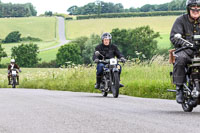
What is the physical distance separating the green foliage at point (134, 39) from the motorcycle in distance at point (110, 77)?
3867 inches

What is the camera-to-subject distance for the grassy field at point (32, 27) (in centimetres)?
14262

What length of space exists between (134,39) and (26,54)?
2827 cm

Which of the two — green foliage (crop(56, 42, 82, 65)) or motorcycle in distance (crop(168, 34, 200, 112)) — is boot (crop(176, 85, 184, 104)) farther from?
green foliage (crop(56, 42, 82, 65))

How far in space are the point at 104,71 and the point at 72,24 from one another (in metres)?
141

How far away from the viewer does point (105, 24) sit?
137875 mm

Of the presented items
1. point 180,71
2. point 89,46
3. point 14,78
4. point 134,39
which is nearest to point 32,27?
point 134,39

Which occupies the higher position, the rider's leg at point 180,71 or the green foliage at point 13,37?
the rider's leg at point 180,71

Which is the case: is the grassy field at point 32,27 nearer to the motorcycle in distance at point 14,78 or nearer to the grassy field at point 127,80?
the motorcycle in distance at point 14,78

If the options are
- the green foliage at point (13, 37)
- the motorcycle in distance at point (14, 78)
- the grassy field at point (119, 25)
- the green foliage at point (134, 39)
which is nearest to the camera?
the motorcycle in distance at point (14, 78)

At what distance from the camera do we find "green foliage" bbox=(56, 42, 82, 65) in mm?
117387

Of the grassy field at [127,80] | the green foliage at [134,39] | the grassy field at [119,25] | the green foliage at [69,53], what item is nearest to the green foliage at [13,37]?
the grassy field at [119,25]

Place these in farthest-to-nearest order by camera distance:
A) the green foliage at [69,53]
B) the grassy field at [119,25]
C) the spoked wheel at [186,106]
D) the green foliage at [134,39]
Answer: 1. the grassy field at [119,25]
2. the green foliage at [69,53]
3. the green foliage at [134,39]
4. the spoked wheel at [186,106]

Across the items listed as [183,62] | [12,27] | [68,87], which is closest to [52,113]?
[183,62]

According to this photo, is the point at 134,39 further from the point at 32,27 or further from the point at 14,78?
the point at 14,78
